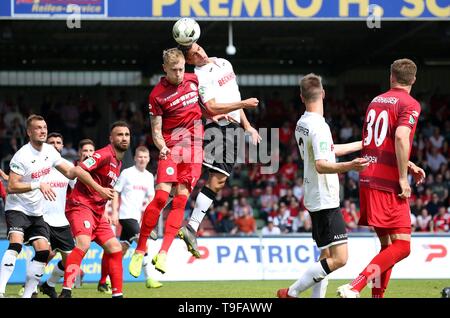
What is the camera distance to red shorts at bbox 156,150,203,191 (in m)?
10.6

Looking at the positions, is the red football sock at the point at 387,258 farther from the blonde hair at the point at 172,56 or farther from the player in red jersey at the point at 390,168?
the blonde hair at the point at 172,56

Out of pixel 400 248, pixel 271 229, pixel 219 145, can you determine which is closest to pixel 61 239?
pixel 219 145

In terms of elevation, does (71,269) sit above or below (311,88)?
below

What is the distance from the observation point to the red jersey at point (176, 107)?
10.6 meters

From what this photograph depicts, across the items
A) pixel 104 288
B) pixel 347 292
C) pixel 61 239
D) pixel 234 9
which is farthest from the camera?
pixel 234 9

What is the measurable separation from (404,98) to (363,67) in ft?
73.3

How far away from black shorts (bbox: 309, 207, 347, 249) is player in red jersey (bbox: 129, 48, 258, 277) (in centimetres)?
170

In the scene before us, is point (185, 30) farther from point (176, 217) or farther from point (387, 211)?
point (387, 211)

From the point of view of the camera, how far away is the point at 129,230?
15.3 metres

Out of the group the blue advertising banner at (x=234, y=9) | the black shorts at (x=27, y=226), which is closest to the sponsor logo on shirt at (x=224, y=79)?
the black shorts at (x=27, y=226)

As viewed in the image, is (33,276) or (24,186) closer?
(24,186)

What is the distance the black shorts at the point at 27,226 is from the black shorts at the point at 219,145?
8.55 ft

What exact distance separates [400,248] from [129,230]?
6.63 m
